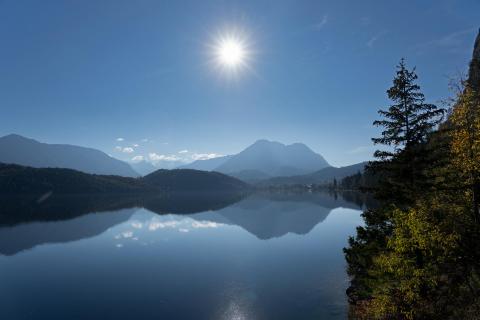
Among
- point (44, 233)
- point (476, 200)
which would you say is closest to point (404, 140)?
point (476, 200)

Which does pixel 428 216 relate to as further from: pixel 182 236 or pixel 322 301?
pixel 182 236

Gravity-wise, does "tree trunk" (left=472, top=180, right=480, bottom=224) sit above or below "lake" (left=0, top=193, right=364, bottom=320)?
above

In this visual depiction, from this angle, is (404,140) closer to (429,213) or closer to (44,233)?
(429,213)

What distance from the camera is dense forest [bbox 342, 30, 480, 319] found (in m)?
19.8

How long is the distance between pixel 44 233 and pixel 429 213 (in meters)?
117

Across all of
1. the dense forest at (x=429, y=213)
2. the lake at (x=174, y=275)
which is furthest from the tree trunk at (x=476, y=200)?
the lake at (x=174, y=275)

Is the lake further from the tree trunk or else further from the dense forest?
the tree trunk

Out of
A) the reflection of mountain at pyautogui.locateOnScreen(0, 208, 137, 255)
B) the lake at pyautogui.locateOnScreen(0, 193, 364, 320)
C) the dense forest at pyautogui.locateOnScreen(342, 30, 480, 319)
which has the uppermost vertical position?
the dense forest at pyautogui.locateOnScreen(342, 30, 480, 319)

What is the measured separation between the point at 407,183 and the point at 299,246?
195 feet

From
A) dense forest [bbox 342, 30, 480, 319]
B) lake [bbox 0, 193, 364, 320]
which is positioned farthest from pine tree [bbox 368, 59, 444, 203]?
lake [bbox 0, 193, 364, 320]

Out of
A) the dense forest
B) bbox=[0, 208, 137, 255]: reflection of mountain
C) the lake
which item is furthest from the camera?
bbox=[0, 208, 137, 255]: reflection of mountain

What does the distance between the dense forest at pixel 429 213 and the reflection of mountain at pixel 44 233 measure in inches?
3333

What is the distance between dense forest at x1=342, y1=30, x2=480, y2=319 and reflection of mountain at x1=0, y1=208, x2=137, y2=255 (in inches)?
3333

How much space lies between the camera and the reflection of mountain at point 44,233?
3452 inches
